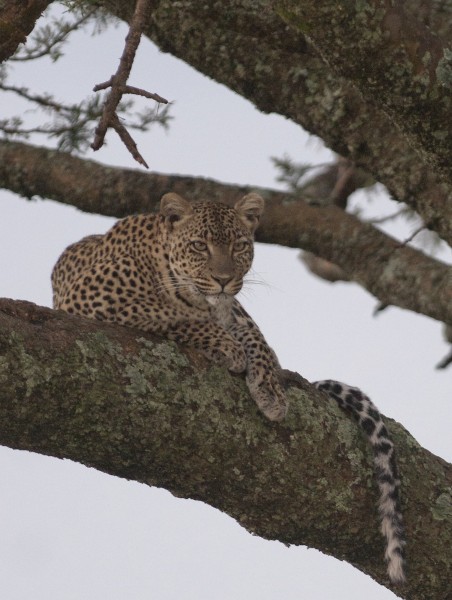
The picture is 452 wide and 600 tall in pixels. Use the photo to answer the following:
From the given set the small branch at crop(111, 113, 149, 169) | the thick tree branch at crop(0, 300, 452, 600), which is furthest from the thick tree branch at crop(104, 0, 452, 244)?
the small branch at crop(111, 113, 149, 169)

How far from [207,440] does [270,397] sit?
1.26ft

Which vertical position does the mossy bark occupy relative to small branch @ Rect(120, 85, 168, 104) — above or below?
below

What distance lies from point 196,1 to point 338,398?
2.37 m

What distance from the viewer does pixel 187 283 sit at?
22.5ft

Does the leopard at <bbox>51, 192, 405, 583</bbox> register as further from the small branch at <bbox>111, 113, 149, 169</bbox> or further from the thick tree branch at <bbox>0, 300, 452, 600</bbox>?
the small branch at <bbox>111, 113, 149, 169</bbox>

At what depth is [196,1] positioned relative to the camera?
6859 millimetres

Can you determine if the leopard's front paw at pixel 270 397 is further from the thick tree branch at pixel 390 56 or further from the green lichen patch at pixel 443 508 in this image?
the thick tree branch at pixel 390 56

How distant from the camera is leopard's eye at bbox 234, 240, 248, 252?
7142 mm

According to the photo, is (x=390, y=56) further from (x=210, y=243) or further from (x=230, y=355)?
(x=210, y=243)

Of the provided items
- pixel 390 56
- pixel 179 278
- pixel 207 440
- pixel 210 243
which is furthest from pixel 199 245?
pixel 390 56

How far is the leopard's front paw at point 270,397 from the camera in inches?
213

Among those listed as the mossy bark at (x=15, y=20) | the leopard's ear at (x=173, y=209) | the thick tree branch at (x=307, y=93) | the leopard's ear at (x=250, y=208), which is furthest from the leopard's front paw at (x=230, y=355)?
the mossy bark at (x=15, y=20)

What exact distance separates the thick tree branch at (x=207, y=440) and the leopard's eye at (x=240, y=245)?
1410 mm

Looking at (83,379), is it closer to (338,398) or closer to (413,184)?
(338,398)
